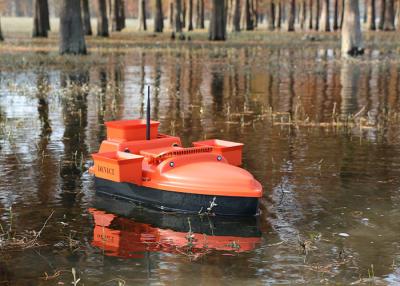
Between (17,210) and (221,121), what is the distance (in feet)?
23.9

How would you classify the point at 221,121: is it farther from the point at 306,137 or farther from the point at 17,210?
the point at 17,210

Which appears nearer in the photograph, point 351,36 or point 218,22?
point 351,36

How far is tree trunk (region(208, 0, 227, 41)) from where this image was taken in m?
44.2

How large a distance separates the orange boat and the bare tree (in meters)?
35.4

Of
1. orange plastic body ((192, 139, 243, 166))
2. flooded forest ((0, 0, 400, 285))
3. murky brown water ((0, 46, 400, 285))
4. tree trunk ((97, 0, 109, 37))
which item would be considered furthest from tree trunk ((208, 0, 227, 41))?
orange plastic body ((192, 139, 243, 166))

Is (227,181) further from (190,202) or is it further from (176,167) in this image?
(176,167)

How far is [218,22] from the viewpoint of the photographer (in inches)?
1796

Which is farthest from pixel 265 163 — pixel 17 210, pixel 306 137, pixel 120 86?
pixel 120 86

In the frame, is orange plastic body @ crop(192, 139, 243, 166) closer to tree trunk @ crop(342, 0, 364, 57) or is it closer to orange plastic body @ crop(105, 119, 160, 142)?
orange plastic body @ crop(105, 119, 160, 142)

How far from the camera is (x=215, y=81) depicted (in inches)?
931

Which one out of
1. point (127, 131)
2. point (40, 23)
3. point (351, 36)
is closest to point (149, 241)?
point (127, 131)

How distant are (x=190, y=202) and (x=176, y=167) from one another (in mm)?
442

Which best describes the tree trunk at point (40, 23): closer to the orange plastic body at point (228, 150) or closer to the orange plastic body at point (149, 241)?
the orange plastic body at point (228, 150)

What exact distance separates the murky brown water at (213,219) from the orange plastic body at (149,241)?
18mm
